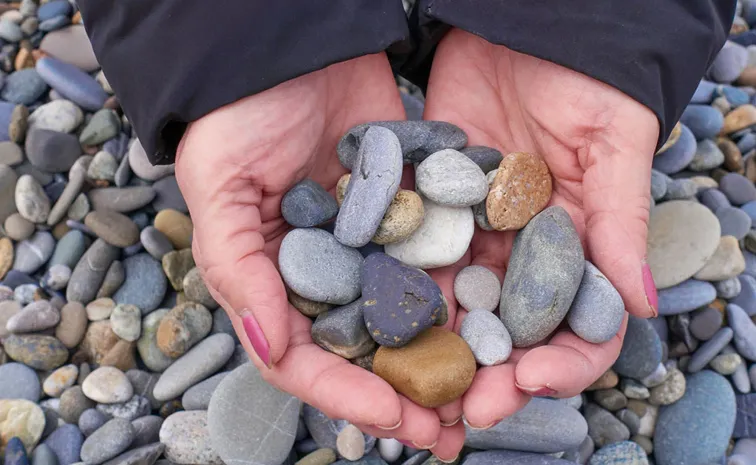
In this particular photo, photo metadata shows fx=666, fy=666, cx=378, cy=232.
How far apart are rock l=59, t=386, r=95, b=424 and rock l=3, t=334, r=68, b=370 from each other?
0.12m

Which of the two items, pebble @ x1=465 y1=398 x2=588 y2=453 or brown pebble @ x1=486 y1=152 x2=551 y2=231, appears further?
pebble @ x1=465 y1=398 x2=588 y2=453

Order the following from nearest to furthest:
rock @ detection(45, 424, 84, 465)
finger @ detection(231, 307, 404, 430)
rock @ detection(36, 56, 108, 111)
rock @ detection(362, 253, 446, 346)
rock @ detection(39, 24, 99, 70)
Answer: finger @ detection(231, 307, 404, 430)
rock @ detection(362, 253, 446, 346)
rock @ detection(45, 424, 84, 465)
rock @ detection(36, 56, 108, 111)
rock @ detection(39, 24, 99, 70)

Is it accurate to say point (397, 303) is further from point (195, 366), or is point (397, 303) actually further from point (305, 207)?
point (195, 366)

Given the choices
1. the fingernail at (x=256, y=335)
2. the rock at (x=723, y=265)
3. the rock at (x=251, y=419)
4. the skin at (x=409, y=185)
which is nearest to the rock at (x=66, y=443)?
the rock at (x=251, y=419)

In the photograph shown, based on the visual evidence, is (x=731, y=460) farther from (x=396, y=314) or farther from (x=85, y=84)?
(x=85, y=84)

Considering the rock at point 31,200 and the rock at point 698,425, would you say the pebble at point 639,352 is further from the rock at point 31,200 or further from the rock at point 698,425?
the rock at point 31,200

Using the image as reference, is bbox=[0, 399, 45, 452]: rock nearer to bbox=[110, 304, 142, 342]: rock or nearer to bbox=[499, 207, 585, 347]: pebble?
bbox=[110, 304, 142, 342]: rock

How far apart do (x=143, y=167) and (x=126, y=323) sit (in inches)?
21.9

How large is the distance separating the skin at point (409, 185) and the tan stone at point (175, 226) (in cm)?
59

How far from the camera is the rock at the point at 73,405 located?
1.87 m

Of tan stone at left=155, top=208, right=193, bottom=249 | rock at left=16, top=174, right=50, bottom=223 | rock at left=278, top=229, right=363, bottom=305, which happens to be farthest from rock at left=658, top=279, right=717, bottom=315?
rock at left=16, top=174, right=50, bottom=223

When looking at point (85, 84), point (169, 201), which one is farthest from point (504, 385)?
point (85, 84)

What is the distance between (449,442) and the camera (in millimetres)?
1393

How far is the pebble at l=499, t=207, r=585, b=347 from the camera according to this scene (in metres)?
1.43
